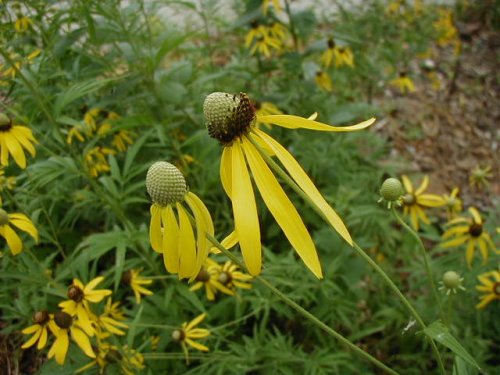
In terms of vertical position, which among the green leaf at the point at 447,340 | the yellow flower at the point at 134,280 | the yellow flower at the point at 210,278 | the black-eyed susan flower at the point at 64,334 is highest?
the green leaf at the point at 447,340

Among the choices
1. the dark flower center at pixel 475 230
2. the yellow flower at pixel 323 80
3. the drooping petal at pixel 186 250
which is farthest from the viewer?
the yellow flower at pixel 323 80

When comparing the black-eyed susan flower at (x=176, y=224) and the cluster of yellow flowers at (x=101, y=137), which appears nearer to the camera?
the black-eyed susan flower at (x=176, y=224)

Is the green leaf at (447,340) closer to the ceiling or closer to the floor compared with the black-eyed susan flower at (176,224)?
closer to the floor

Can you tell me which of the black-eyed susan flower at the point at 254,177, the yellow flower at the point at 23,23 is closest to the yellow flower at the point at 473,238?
the black-eyed susan flower at the point at 254,177

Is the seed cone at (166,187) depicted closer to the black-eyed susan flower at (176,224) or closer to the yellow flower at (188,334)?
the black-eyed susan flower at (176,224)

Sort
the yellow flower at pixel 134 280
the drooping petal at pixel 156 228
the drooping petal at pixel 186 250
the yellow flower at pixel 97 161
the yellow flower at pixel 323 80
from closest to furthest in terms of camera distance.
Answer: the drooping petal at pixel 186 250 < the drooping petal at pixel 156 228 < the yellow flower at pixel 134 280 < the yellow flower at pixel 97 161 < the yellow flower at pixel 323 80
